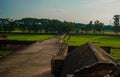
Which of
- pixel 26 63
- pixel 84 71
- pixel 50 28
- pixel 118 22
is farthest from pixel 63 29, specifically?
pixel 84 71

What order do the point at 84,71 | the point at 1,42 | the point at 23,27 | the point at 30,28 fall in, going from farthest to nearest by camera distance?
the point at 23,27 < the point at 30,28 < the point at 1,42 < the point at 84,71

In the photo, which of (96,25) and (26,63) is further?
(96,25)

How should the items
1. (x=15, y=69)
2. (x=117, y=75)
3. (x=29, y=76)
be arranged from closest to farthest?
1. (x=117, y=75)
2. (x=29, y=76)
3. (x=15, y=69)

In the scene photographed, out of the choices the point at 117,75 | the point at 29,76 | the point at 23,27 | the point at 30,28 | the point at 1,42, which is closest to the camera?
the point at 117,75

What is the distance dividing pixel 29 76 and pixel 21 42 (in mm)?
24310

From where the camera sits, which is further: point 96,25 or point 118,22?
point 96,25

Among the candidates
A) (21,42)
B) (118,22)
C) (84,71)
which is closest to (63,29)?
(118,22)

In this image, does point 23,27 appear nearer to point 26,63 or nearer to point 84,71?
point 26,63

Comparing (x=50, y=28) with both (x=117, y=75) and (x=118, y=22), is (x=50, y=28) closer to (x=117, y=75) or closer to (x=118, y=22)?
(x=118, y=22)

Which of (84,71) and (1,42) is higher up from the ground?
(84,71)

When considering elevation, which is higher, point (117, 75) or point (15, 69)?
point (117, 75)

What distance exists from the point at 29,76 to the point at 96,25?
381 ft

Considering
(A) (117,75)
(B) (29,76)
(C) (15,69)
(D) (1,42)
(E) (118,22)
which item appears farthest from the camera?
(E) (118,22)

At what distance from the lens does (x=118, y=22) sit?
110 metres
